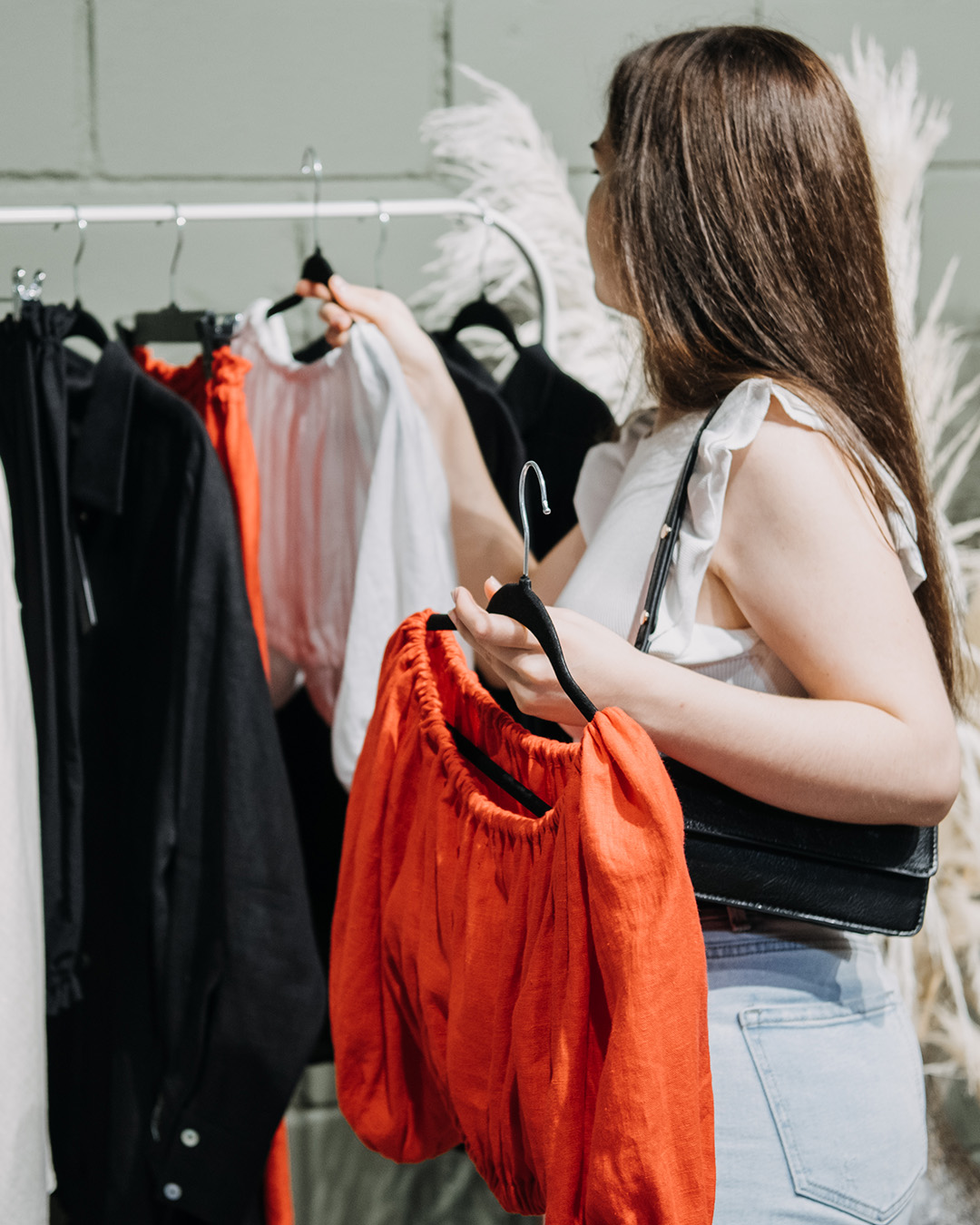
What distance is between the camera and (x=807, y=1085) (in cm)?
72

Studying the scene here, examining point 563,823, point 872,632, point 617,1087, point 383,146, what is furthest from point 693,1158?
point 383,146

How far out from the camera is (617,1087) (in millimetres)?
506

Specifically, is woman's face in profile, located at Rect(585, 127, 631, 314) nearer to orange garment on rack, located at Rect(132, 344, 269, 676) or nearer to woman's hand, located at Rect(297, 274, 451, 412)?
woman's hand, located at Rect(297, 274, 451, 412)

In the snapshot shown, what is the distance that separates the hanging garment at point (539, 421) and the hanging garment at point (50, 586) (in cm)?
41

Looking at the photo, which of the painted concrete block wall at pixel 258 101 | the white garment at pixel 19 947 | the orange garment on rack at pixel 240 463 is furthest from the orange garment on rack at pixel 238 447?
the painted concrete block wall at pixel 258 101

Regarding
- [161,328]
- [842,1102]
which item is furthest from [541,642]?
[161,328]

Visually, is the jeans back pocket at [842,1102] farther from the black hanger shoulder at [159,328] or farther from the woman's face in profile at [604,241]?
the black hanger shoulder at [159,328]

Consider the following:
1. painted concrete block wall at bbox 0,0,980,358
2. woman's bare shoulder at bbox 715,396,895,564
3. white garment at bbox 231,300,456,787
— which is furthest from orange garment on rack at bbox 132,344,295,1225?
woman's bare shoulder at bbox 715,396,895,564

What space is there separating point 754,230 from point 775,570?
0.27m

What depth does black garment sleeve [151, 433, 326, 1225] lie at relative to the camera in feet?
3.09

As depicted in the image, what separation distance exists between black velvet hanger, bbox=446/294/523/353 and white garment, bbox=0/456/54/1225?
1.79 feet

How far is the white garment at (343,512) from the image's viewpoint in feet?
3.27

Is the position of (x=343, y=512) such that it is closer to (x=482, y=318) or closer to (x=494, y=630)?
(x=482, y=318)

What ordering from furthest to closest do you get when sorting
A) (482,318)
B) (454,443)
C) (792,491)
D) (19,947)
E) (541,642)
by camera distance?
(482,318), (454,443), (19,947), (792,491), (541,642)
